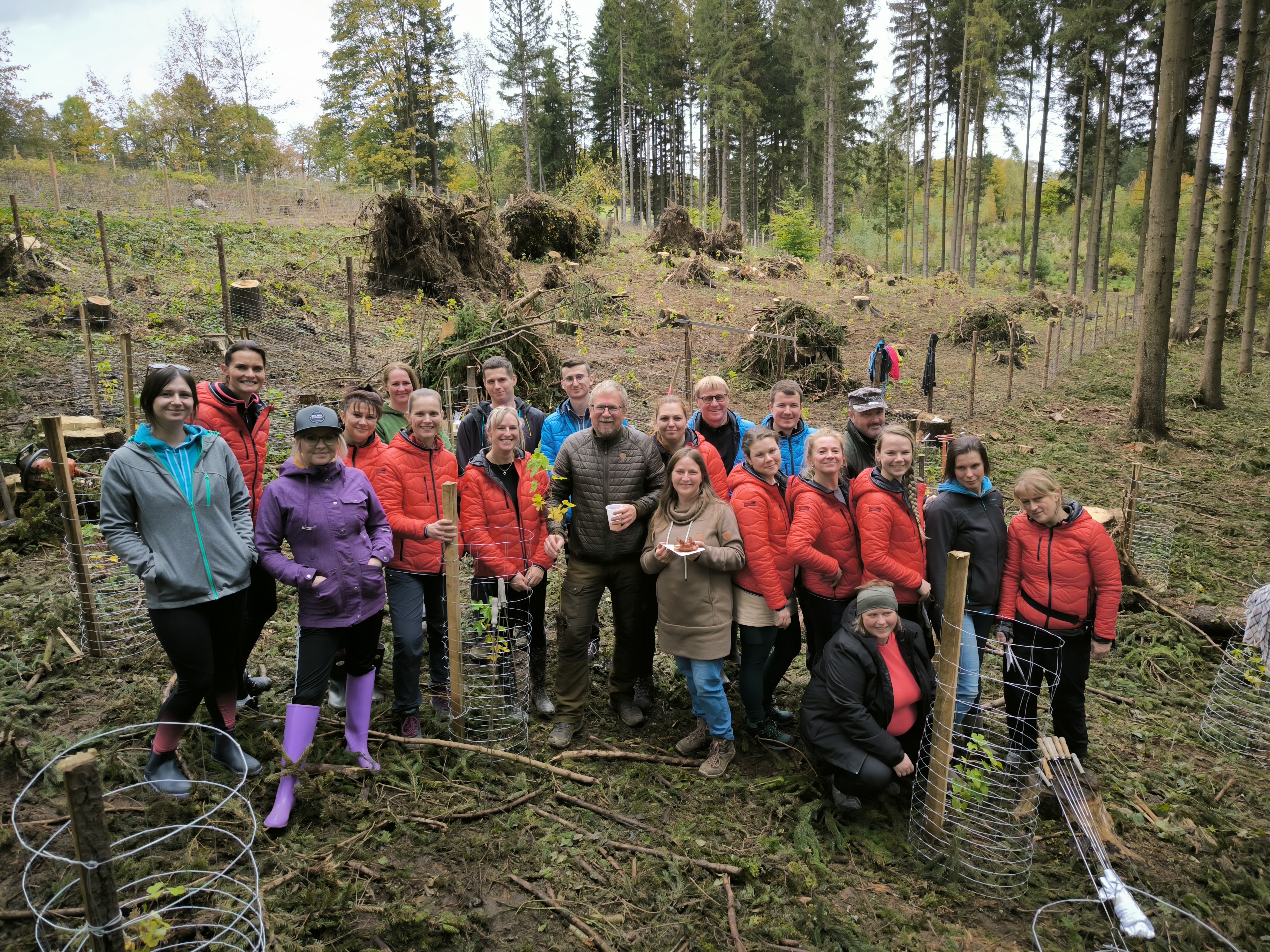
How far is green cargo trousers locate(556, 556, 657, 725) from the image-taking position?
13.0 ft

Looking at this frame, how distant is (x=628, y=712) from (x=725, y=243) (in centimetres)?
2399

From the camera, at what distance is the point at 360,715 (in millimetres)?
3477

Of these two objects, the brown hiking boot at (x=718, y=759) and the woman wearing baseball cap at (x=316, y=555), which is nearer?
the woman wearing baseball cap at (x=316, y=555)

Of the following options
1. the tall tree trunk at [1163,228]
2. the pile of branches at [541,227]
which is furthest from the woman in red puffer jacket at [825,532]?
the pile of branches at [541,227]

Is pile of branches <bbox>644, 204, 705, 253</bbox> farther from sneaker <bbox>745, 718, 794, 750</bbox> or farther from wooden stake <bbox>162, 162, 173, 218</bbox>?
sneaker <bbox>745, 718, 794, 750</bbox>

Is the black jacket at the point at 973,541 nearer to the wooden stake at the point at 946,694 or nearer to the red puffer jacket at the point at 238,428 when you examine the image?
the wooden stake at the point at 946,694

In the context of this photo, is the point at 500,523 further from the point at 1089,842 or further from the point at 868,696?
the point at 1089,842

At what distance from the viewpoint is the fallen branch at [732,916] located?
2.71 meters

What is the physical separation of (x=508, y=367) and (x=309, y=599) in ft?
6.41

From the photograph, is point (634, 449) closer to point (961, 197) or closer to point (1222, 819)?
point (1222, 819)

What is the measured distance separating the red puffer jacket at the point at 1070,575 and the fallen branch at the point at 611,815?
7.14ft

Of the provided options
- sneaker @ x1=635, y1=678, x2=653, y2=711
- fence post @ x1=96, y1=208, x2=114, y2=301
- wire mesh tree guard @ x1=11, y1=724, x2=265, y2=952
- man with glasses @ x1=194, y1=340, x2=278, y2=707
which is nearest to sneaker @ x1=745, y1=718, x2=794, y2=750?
sneaker @ x1=635, y1=678, x2=653, y2=711

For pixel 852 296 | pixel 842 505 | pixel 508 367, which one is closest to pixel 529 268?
pixel 852 296

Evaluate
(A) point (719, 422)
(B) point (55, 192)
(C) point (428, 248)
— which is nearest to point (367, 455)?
(A) point (719, 422)
